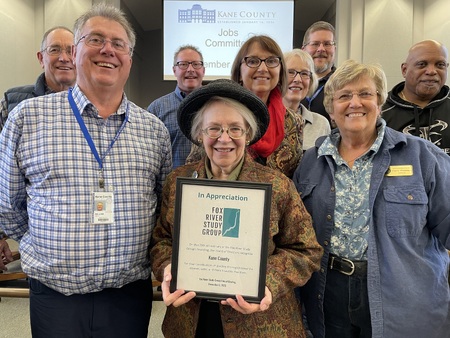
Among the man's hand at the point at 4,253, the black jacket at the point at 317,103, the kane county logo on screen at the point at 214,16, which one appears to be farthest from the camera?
the kane county logo on screen at the point at 214,16

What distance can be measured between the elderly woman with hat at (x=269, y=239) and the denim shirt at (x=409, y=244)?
0.29 meters

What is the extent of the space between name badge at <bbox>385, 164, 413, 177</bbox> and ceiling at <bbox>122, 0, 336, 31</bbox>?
614 centimetres

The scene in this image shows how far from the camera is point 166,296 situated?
126cm

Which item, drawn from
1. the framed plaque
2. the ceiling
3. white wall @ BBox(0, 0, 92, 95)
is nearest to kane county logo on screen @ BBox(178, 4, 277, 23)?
the ceiling

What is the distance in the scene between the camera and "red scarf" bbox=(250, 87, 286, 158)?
173 cm

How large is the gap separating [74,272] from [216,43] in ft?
19.0

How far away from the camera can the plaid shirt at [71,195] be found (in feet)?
4.65

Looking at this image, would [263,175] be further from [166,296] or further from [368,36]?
[368,36]

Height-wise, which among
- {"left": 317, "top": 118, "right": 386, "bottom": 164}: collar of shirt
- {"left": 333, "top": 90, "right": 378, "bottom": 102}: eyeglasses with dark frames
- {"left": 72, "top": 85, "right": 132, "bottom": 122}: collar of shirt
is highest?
Answer: {"left": 333, "top": 90, "right": 378, "bottom": 102}: eyeglasses with dark frames

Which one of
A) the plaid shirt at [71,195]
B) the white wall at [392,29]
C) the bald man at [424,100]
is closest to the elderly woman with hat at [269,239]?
the plaid shirt at [71,195]

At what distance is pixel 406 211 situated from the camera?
1.53 meters

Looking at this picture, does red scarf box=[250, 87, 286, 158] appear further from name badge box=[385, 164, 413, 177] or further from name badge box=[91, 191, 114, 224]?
name badge box=[91, 191, 114, 224]

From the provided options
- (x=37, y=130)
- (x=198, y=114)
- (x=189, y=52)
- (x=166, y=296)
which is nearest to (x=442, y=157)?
(x=198, y=114)

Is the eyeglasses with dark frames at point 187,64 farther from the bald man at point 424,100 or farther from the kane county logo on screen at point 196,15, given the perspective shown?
the kane county logo on screen at point 196,15
